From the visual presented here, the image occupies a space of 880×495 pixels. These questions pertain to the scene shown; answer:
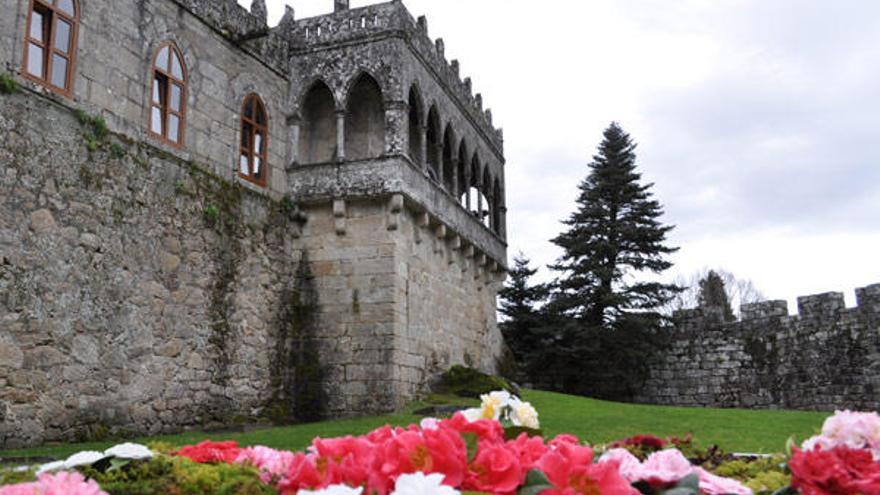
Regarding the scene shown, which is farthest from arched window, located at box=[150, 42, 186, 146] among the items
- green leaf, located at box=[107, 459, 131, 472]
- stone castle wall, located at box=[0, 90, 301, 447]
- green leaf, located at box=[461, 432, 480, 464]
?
green leaf, located at box=[461, 432, 480, 464]

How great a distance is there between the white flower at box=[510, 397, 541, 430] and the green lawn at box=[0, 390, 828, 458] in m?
5.56

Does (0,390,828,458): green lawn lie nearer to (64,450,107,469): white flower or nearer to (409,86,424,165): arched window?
(64,450,107,469): white flower

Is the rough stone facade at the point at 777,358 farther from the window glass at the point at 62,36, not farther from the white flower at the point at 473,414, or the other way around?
the white flower at the point at 473,414

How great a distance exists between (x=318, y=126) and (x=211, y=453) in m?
12.0

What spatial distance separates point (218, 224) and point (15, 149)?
3696 mm

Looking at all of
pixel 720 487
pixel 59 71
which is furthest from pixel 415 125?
Result: pixel 720 487

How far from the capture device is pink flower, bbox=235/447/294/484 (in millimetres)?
2865

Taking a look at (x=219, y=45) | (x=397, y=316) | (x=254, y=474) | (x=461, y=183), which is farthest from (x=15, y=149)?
(x=461, y=183)

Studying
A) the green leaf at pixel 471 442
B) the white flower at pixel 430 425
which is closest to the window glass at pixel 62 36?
the white flower at pixel 430 425

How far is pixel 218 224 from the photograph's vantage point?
474 inches

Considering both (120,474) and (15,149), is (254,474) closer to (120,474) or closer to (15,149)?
(120,474)

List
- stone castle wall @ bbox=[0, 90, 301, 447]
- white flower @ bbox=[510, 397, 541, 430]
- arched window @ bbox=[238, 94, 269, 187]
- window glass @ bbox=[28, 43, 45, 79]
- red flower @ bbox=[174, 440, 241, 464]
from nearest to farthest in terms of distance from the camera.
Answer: red flower @ bbox=[174, 440, 241, 464] → white flower @ bbox=[510, 397, 541, 430] → stone castle wall @ bbox=[0, 90, 301, 447] → window glass @ bbox=[28, 43, 45, 79] → arched window @ bbox=[238, 94, 269, 187]

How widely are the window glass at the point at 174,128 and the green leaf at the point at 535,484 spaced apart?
10092 millimetres

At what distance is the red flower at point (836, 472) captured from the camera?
2281 mm
